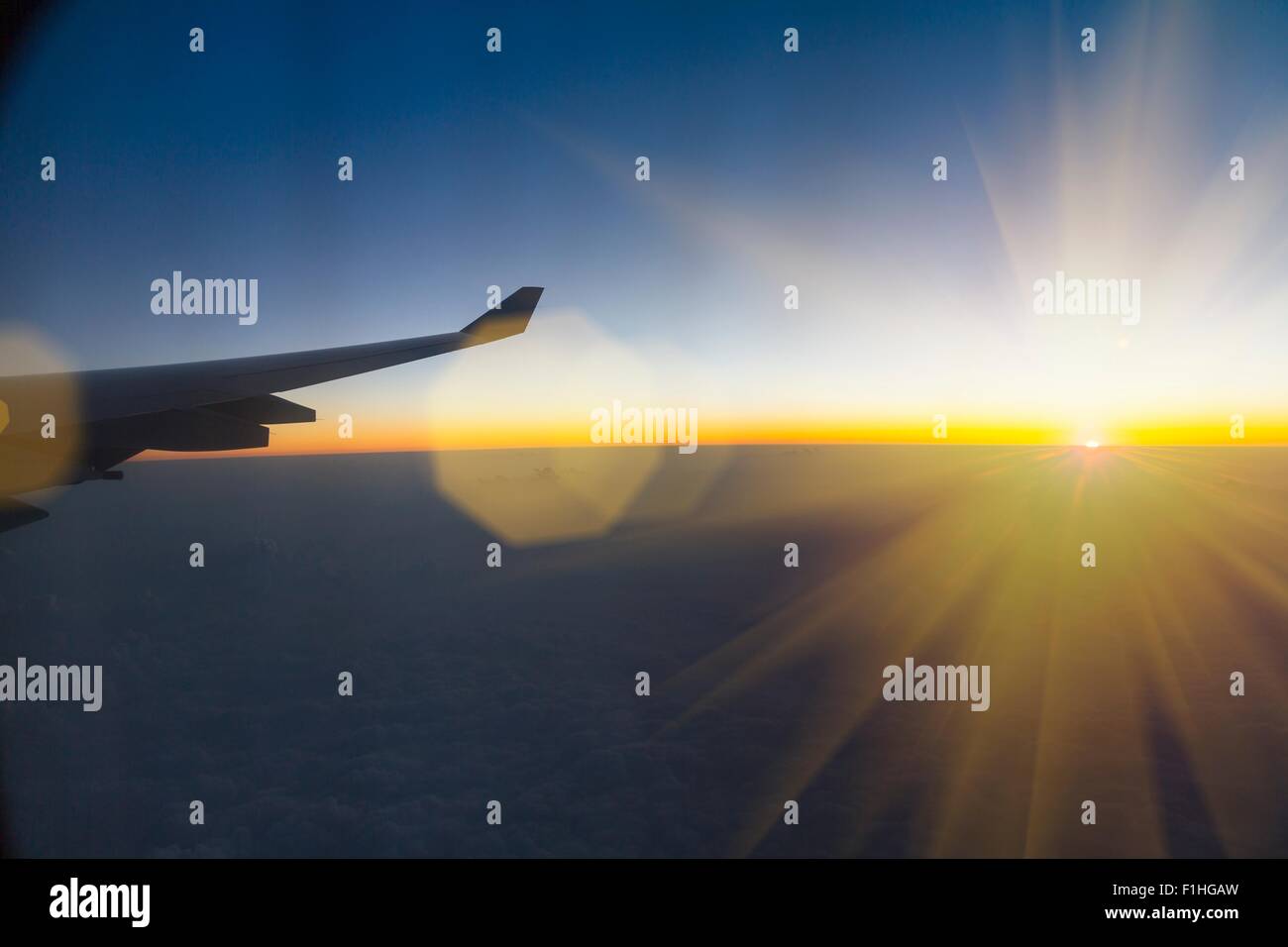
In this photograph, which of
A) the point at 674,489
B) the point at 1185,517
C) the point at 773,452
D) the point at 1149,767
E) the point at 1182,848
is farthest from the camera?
the point at 773,452

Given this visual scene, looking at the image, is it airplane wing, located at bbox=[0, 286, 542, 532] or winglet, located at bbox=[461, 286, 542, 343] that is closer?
airplane wing, located at bbox=[0, 286, 542, 532]

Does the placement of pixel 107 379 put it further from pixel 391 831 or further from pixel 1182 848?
pixel 1182 848

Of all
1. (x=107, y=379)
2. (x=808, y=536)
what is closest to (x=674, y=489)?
(x=808, y=536)

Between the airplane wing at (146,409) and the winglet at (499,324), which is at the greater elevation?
the winglet at (499,324)

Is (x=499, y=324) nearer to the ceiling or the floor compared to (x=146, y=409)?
nearer to the ceiling

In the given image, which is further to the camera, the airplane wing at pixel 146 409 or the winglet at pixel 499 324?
the winglet at pixel 499 324

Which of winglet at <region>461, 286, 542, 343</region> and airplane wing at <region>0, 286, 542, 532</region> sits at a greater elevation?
winglet at <region>461, 286, 542, 343</region>

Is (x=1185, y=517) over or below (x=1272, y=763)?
over

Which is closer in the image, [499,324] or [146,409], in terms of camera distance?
[146,409]
